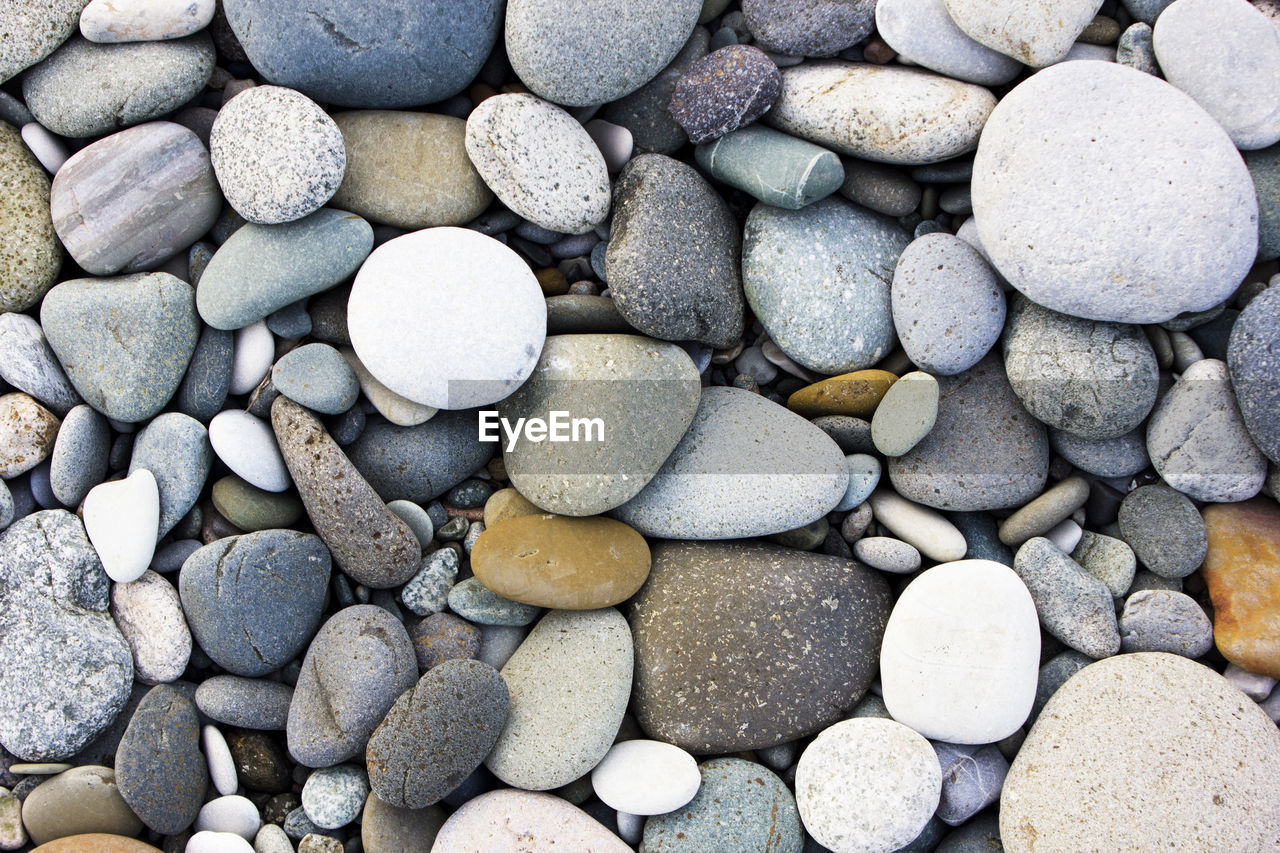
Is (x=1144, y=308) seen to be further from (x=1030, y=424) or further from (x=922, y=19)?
(x=922, y=19)

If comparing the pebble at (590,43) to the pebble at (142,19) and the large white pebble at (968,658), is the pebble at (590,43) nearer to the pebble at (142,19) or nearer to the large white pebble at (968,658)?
the pebble at (142,19)

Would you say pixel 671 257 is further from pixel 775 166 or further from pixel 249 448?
pixel 249 448

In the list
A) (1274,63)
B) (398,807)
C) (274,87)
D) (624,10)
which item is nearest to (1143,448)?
(1274,63)

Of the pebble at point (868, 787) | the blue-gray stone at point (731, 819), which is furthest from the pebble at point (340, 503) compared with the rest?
the pebble at point (868, 787)

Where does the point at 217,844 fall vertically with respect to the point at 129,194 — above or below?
below

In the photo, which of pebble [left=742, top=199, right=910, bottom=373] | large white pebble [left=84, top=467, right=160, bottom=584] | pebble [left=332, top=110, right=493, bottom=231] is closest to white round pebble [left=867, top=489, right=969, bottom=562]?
pebble [left=742, top=199, right=910, bottom=373]

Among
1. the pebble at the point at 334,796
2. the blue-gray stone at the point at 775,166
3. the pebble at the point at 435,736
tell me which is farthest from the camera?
the blue-gray stone at the point at 775,166

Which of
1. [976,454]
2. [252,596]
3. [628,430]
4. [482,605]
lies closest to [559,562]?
[482,605]
